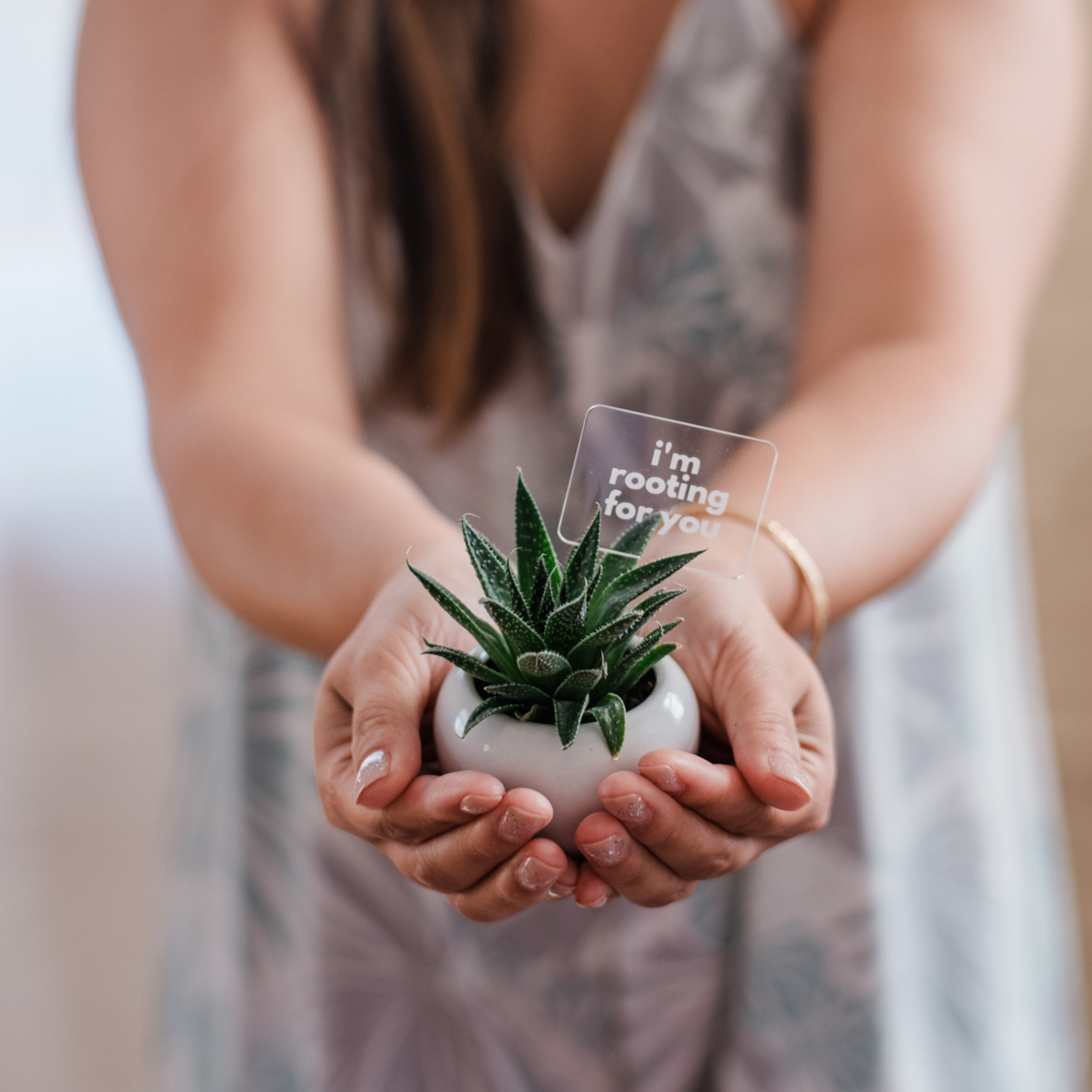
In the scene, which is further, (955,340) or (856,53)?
(856,53)

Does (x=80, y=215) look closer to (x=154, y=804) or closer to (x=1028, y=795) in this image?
(x=154, y=804)

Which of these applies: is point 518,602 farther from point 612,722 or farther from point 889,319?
point 889,319

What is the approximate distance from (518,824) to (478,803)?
20 mm

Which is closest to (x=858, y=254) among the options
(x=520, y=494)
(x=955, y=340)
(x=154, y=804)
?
(x=955, y=340)

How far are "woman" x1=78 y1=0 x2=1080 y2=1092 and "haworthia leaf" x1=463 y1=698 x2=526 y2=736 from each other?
0.82 ft

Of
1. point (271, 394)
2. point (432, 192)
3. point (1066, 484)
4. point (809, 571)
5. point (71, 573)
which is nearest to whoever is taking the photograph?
point (809, 571)

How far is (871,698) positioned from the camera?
93 centimetres

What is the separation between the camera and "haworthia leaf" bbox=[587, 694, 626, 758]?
49 centimetres

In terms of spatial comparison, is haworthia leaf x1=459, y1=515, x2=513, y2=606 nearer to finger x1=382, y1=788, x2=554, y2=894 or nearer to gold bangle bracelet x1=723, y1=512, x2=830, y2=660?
finger x1=382, y1=788, x2=554, y2=894

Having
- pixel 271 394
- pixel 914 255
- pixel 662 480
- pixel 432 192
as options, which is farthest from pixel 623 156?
pixel 662 480

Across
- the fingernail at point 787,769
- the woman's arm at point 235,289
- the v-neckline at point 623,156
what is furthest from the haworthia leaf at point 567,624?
the v-neckline at point 623,156

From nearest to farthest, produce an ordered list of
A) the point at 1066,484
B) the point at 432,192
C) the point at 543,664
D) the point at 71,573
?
the point at 543,664 → the point at 432,192 → the point at 71,573 → the point at 1066,484

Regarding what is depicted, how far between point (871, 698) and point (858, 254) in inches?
14.7

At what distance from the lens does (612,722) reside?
49 cm
